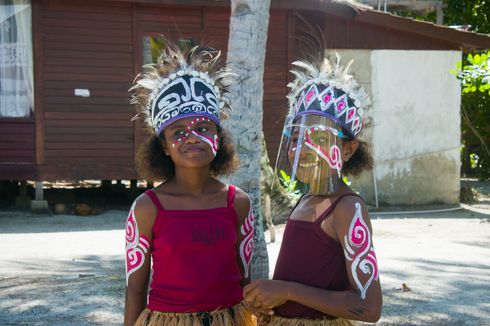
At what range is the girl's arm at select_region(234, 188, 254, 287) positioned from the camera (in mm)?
2988

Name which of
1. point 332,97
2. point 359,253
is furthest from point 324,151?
point 359,253

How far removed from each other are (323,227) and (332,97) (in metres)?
0.48

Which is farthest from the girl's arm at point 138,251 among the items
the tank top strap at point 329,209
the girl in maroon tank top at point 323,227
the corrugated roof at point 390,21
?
the corrugated roof at point 390,21

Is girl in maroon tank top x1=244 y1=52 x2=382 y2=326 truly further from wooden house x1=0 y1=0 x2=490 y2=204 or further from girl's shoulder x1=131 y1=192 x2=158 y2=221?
wooden house x1=0 y1=0 x2=490 y2=204

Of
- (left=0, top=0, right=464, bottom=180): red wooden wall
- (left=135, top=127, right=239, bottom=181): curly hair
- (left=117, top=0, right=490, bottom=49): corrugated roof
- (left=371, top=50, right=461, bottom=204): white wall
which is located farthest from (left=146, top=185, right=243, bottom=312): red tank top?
(left=371, top=50, right=461, bottom=204): white wall

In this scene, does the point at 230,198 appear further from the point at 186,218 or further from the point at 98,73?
the point at 98,73

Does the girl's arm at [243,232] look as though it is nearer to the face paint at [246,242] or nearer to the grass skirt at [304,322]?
the face paint at [246,242]

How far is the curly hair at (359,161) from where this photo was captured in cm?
287

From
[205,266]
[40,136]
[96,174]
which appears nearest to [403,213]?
[96,174]

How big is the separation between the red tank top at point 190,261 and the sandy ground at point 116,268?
2.34m

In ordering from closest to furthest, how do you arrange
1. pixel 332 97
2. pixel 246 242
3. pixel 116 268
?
pixel 332 97
pixel 246 242
pixel 116 268

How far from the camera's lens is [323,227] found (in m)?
2.58

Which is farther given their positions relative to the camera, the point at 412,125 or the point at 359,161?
the point at 412,125

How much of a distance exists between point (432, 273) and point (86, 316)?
3.43 metres
